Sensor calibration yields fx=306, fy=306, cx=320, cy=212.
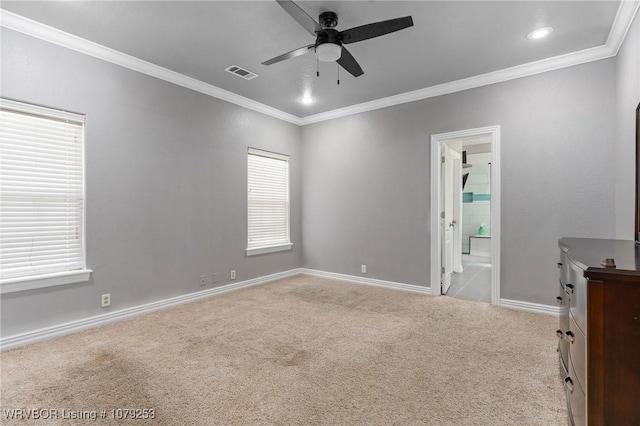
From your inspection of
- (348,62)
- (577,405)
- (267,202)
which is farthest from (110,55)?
(577,405)

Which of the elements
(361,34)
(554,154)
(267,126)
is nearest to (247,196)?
(267,126)

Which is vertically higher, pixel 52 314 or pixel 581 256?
pixel 581 256

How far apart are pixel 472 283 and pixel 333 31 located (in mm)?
4262

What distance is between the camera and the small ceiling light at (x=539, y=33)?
2.78 m

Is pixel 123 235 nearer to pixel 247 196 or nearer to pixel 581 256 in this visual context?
pixel 247 196

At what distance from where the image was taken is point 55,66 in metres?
2.87

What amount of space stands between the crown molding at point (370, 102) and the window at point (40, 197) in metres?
0.67

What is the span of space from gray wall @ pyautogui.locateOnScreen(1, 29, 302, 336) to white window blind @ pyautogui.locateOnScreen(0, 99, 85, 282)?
11 centimetres

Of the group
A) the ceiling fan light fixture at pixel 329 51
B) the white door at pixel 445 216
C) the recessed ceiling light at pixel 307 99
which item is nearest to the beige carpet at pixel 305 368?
the white door at pixel 445 216

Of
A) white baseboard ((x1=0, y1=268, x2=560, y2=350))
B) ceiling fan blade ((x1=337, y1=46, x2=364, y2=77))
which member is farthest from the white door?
ceiling fan blade ((x1=337, y1=46, x2=364, y2=77))

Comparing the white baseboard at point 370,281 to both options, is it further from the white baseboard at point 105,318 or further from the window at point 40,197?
the window at point 40,197

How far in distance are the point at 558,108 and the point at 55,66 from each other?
5.13m

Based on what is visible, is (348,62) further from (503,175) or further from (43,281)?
(43,281)

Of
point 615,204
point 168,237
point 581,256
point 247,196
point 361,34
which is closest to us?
point 581,256
